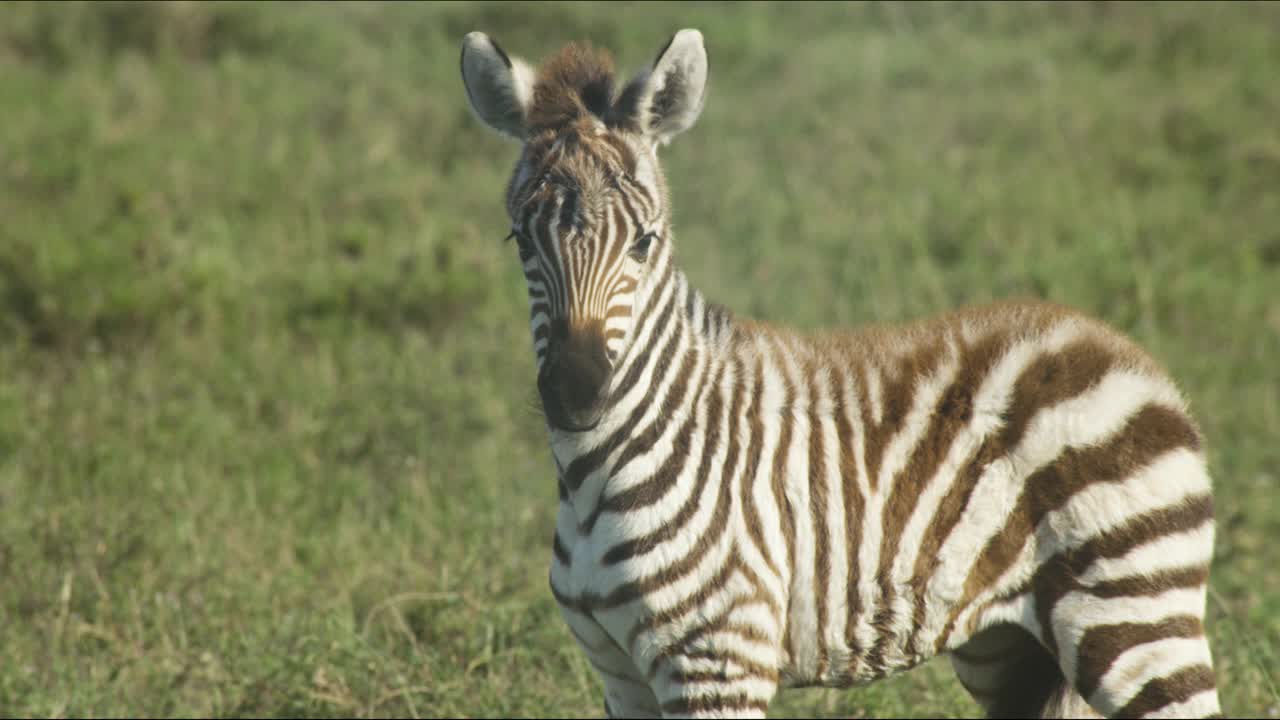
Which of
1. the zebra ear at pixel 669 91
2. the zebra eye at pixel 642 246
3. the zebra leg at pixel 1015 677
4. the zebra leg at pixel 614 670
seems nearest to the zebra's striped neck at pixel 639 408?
the zebra eye at pixel 642 246

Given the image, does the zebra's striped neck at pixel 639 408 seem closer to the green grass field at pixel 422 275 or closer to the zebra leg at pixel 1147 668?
the green grass field at pixel 422 275

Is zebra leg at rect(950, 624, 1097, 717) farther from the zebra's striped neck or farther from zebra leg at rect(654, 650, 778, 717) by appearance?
the zebra's striped neck

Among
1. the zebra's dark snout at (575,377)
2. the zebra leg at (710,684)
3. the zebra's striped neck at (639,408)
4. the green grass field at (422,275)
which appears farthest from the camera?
the green grass field at (422,275)

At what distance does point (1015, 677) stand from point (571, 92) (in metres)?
2.20

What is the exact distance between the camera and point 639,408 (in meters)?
3.95

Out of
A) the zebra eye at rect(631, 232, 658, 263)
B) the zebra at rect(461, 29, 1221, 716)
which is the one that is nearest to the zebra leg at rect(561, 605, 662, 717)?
the zebra at rect(461, 29, 1221, 716)

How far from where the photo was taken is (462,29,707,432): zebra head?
11.9 feet

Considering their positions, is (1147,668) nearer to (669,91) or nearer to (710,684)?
(710,684)

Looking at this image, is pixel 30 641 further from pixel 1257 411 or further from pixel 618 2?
pixel 618 2

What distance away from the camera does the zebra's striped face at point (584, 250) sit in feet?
11.8

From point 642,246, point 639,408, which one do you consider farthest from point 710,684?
point 642,246

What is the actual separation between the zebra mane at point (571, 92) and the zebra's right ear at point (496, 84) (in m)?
0.04

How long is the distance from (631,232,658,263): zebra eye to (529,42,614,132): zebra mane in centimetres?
37

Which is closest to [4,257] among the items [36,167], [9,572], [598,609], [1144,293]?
[36,167]
